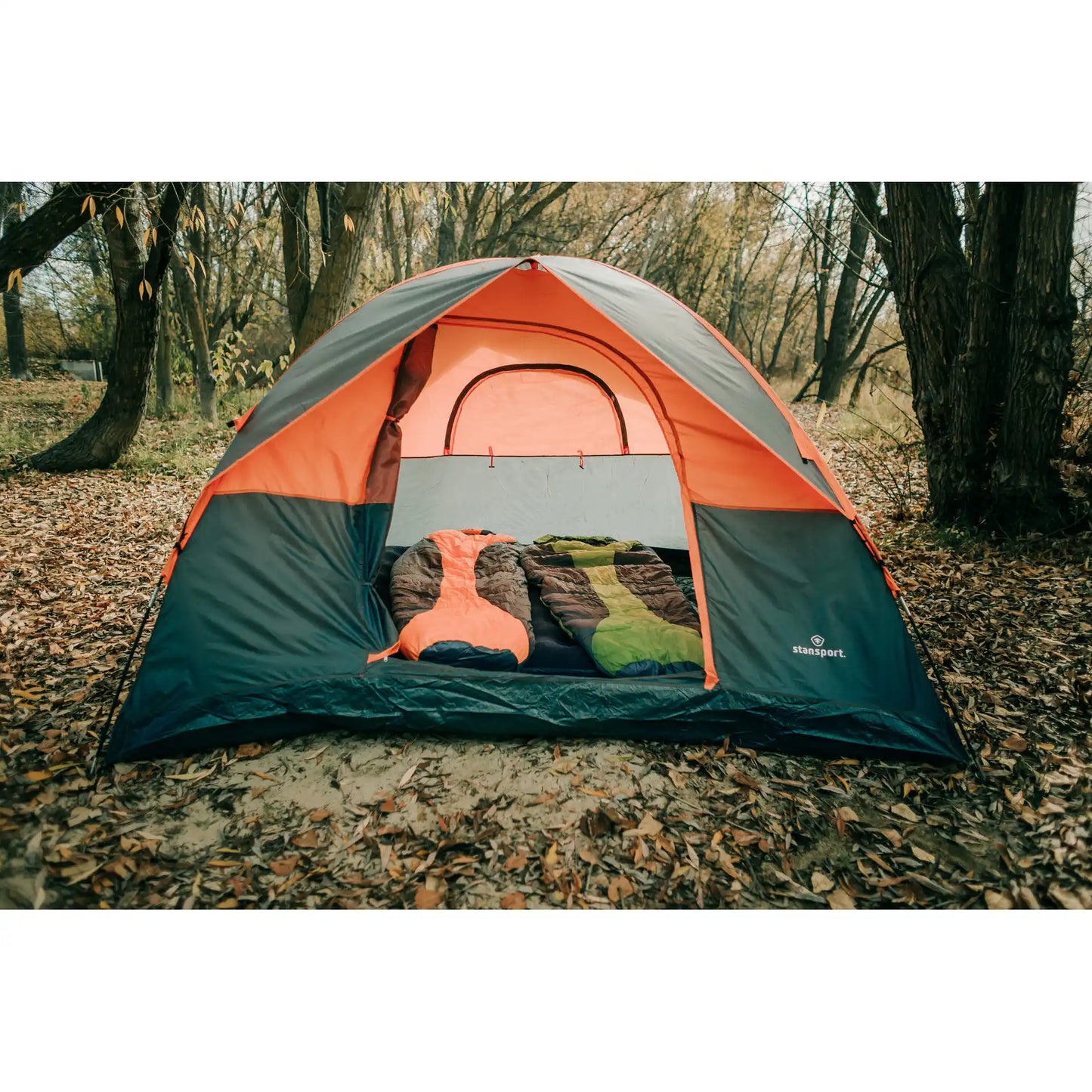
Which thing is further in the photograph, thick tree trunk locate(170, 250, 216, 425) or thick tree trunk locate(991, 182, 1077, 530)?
thick tree trunk locate(170, 250, 216, 425)

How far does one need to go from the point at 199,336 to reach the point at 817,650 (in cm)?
834

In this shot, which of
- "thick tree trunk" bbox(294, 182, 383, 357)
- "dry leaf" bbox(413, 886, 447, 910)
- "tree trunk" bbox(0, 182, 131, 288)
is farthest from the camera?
"thick tree trunk" bbox(294, 182, 383, 357)

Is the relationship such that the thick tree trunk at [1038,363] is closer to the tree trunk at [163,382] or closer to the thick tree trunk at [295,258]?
the thick tree trunk at [295,258]

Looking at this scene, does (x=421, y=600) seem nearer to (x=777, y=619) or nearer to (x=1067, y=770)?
(x=777, y=619)

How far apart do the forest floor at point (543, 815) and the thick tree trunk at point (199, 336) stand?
613 centimetres

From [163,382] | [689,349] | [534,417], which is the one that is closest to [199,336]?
[163,382]

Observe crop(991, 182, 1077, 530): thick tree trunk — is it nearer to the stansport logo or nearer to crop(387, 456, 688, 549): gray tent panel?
crop(387, 456, 688, 549): gray tent panel

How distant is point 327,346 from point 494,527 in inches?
70.6

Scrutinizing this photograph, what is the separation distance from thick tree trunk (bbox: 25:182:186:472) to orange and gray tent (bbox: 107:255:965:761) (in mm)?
3391

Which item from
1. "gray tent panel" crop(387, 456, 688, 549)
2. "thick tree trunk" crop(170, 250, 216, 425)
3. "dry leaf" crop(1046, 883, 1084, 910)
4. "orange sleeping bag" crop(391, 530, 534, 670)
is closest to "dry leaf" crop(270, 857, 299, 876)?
"orange sleeping bag" crop(391, 530, 534, 670)

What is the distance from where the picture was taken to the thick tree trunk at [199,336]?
8.17 meters

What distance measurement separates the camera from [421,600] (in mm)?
3238

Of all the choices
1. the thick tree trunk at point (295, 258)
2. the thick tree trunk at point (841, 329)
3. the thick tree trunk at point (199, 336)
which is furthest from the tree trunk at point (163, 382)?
the thick tree trunk at point (841, 329)

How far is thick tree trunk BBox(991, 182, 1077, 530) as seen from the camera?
371 cm
